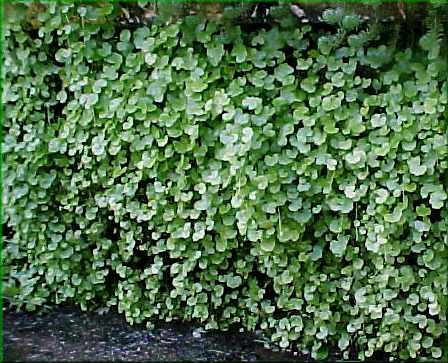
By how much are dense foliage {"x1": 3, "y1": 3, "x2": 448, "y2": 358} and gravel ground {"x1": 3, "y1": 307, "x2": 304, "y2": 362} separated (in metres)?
0.07

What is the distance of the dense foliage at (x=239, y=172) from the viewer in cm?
262

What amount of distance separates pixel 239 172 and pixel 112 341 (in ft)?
3.28

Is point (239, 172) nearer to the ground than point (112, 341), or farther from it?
farther from it

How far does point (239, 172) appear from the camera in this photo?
2.67 metres

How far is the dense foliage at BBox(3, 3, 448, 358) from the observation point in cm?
262

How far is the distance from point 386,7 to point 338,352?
1434 millimetres

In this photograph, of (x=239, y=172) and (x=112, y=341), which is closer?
(x=239, y=172)

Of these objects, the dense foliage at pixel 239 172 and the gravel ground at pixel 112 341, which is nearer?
the dense foliage at pixel 239 172

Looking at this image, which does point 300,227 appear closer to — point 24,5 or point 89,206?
point 89,206

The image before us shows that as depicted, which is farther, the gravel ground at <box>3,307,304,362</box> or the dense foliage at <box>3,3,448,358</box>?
the gravel ground at <box>3,307,304,362</box>

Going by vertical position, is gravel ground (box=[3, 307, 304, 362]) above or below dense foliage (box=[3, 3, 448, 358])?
below

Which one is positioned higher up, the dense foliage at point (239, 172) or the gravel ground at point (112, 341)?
the dense foliage at point (239, 172)

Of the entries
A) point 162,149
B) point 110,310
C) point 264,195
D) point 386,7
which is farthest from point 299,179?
point 110,310

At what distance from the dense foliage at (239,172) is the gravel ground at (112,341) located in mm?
74
